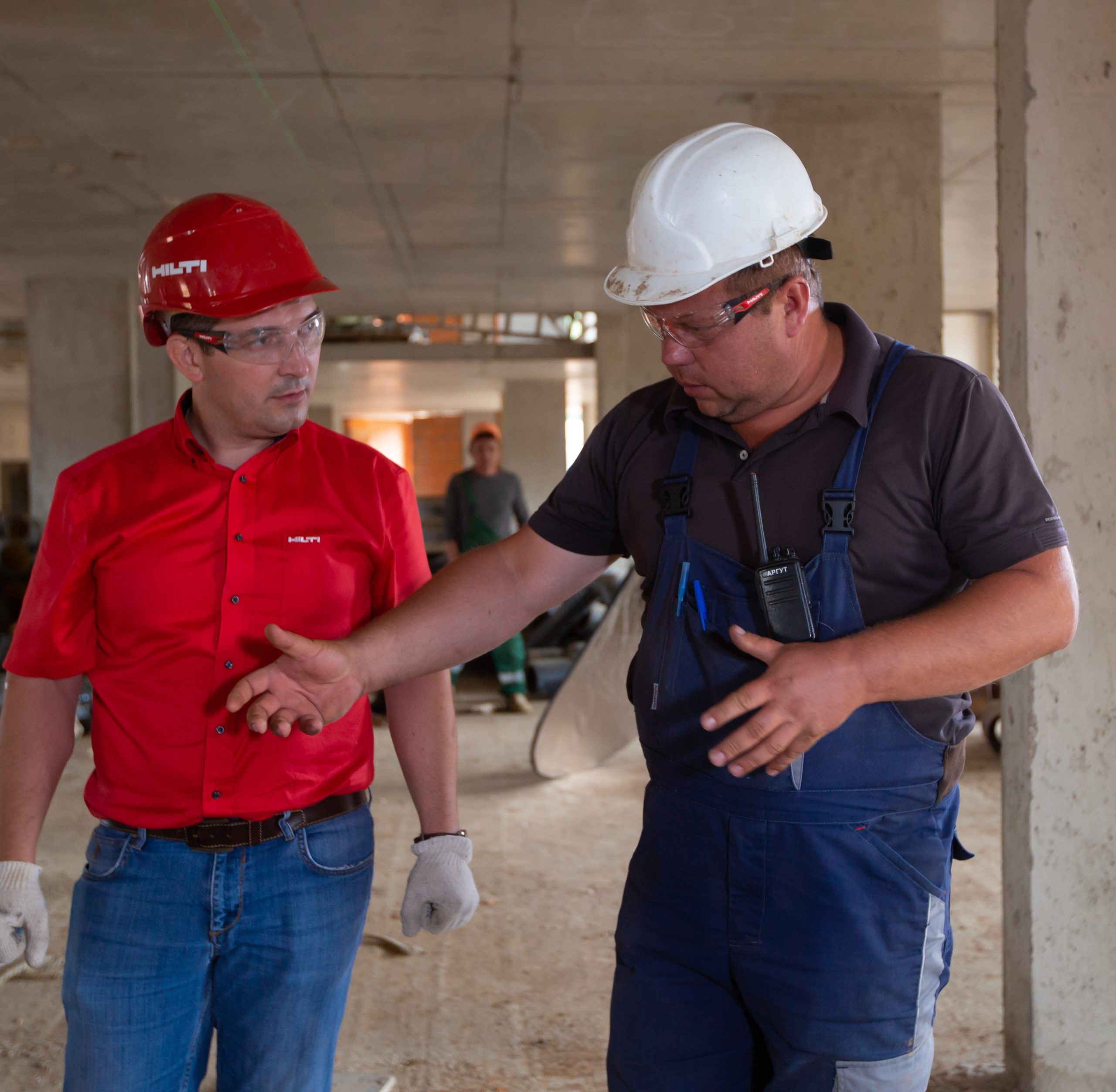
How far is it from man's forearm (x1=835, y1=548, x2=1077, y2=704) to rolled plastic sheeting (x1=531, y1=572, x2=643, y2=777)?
4850 mm

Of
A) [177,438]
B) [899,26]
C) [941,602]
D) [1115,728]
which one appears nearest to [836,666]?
[941,602]

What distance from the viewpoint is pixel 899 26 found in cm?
528

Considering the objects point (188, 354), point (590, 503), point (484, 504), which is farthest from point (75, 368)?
point (590, 503)

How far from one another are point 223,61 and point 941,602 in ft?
17.2

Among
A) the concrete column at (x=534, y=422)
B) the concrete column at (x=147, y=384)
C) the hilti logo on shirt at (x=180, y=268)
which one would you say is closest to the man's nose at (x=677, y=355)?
the hilti logo on shirt at (x=180, y=268)

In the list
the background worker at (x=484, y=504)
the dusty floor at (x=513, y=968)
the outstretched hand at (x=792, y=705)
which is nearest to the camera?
the outstretched hand at (x=792, y=705)

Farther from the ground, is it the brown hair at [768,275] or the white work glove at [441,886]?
the brown hair at [768,275]

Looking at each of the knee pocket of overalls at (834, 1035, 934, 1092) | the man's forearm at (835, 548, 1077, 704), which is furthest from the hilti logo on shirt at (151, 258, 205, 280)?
the knee pocket of overalls at (834, 1035, 934, 1092)

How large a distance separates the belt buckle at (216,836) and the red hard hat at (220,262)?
0.86m

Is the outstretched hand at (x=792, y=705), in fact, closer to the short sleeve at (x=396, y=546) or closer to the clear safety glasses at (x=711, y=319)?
the clear safety glasses at (x=711, y=319)

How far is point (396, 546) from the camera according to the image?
6.80 ft

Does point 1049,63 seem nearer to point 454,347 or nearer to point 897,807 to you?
point 897,807

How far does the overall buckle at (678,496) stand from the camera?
1811 mm

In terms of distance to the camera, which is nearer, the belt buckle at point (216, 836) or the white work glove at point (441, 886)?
the belt buckle at point (216, 836)
